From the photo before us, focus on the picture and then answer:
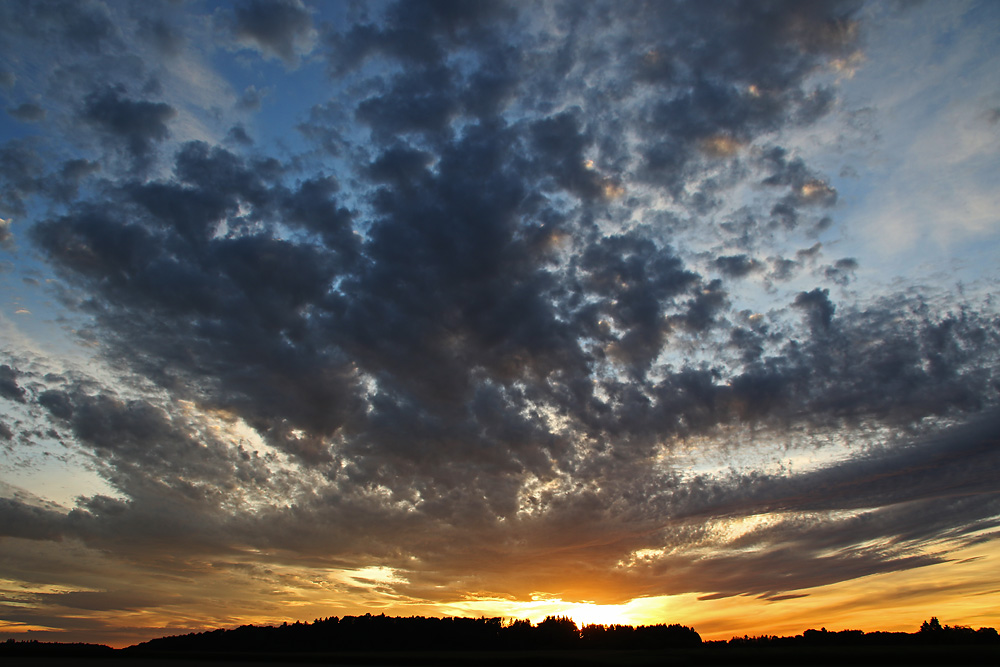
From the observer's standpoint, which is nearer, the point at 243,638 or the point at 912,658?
the point at 912,658

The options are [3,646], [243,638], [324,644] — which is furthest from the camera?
[243,638]

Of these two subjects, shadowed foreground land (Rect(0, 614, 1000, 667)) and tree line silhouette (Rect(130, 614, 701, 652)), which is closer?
shadowed foreground land (Rect(0, 614, 1000, 667))

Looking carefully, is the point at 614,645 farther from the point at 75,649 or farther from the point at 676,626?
the point at 75,649

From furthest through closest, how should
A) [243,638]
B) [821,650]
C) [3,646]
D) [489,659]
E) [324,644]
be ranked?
[243,638]
[324,644]
[3,646]
[489,659]
[821,650]

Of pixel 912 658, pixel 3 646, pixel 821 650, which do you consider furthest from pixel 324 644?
pixel 912 658

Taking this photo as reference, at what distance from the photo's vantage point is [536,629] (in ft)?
541

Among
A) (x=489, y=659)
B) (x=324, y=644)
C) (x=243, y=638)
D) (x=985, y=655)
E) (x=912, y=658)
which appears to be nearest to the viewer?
(x=985, y=655)

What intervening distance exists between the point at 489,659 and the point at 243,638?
12261 centimetres

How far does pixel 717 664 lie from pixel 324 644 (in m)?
125

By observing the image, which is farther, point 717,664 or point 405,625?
point 405,625

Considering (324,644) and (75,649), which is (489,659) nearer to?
(324,644)

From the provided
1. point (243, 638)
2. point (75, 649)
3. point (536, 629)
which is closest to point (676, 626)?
point (536, 629)

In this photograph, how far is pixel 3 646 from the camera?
536 ft

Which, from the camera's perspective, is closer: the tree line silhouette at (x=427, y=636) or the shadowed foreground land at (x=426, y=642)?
the shadowed foreground land at (x=426, y=642)
